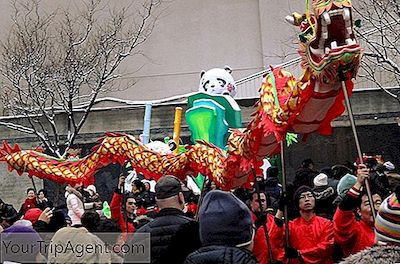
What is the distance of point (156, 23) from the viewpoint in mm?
22266

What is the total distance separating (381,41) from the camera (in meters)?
17.6

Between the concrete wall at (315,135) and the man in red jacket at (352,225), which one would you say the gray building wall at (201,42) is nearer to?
the concrete wall at (315,135)

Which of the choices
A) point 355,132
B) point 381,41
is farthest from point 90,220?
point 381,41

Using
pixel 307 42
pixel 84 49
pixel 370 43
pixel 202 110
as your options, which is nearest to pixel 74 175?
pixel 202 110

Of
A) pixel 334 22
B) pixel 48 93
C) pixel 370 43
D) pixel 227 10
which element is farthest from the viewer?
pixel 227 10

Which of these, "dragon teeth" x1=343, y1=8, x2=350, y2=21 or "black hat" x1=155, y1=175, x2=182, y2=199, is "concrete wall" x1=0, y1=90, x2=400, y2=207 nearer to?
"dragon teeth" x1=343, y1=8, x2=350, y2=21

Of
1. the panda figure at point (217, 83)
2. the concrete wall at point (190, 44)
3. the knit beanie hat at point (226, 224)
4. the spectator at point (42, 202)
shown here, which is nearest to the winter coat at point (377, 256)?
the knit beanie hat at point (226, 224)

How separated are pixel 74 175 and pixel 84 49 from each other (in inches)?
425

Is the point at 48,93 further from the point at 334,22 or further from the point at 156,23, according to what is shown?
the point at 334,22

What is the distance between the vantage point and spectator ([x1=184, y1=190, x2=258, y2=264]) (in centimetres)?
369

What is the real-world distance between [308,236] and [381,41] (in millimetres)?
12525

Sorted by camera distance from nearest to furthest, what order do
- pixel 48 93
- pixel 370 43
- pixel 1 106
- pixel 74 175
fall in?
pixel 74 175 < pixel 370 43 < pixel 48 93 < pixel 1 106

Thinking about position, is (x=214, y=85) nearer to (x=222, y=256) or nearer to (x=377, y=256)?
(x=222, y=256)

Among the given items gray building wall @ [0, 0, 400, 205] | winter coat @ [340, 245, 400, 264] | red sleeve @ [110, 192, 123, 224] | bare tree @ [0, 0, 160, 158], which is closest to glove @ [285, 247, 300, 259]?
red sleeve @ [110, 192, 123, 224]
